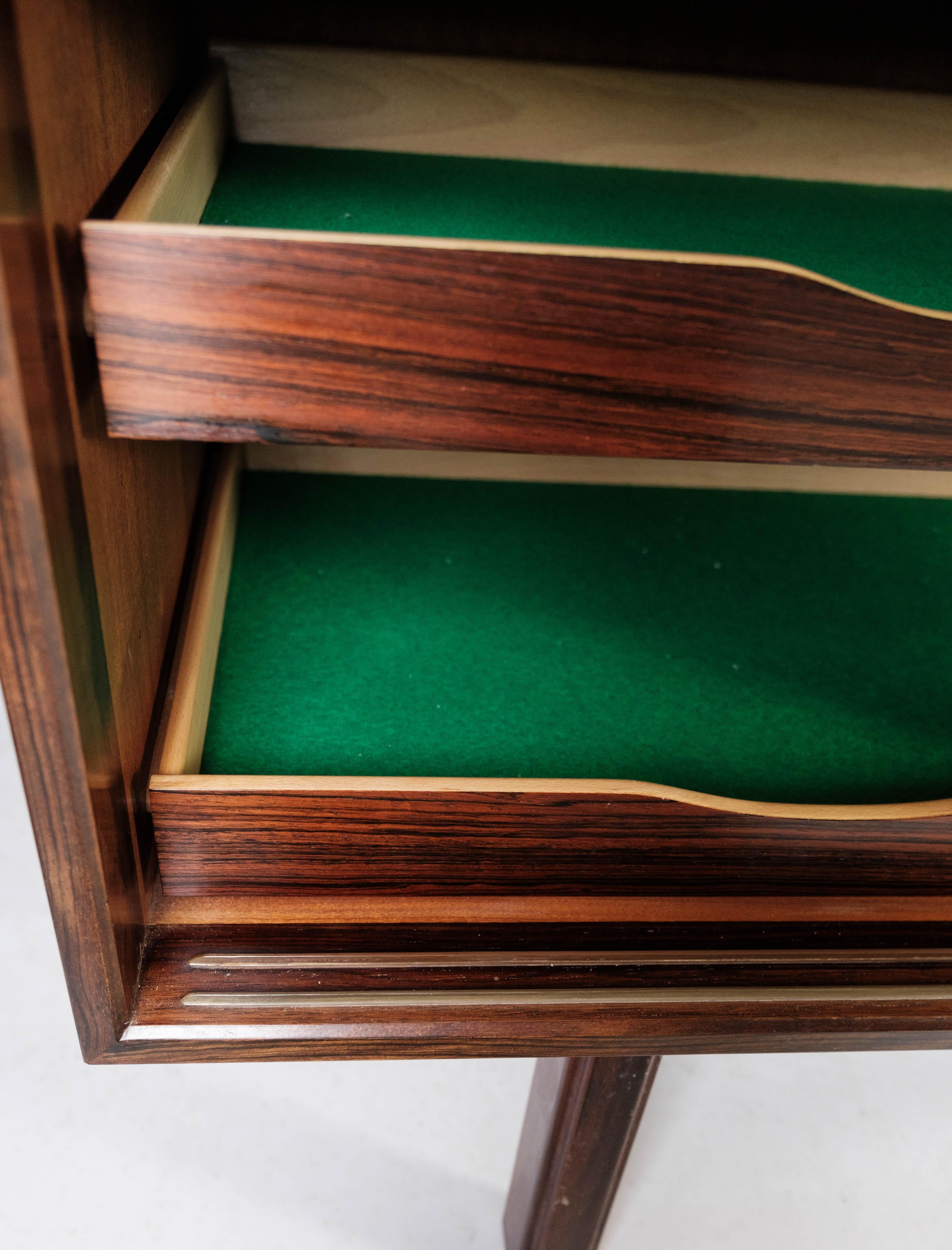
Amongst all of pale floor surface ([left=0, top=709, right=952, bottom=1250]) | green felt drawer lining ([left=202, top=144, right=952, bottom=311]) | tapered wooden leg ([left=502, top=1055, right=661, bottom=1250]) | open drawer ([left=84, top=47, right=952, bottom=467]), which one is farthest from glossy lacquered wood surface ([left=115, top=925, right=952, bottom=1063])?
pale floor surface ([left=0, top=709, right=952, bottom=1250])

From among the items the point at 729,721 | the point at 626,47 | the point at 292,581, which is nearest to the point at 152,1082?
the point at 292,581

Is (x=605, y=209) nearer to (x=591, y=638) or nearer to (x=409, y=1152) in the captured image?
(x=591, y=638)

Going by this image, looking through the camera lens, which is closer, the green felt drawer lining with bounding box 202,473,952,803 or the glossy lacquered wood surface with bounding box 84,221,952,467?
the glossy lacquered wood surface with bounding box 84,221,952,467

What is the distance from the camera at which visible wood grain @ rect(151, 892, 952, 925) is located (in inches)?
19.6

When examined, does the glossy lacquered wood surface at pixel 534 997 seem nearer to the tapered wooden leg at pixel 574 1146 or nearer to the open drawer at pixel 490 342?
the tapered wooden leg at pixel 574 1146

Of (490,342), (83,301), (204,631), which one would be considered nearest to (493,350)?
(490,342)

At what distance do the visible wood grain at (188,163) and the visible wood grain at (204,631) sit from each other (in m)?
0.21

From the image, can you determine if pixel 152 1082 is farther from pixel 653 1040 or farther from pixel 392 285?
pixel 392 285

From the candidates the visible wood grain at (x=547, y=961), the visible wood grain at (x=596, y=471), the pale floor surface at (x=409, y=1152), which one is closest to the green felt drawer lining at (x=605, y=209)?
the visible wood grain at (x=596, y=471)

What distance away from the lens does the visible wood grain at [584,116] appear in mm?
727

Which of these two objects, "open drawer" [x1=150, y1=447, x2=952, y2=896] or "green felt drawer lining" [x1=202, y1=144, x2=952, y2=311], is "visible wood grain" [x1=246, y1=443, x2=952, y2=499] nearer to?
"open drawer" [x1=150, y1=447, x2=952, y2=896]

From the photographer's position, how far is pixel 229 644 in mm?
658

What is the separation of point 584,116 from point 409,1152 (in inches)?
35.8

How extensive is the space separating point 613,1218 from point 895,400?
79cm
